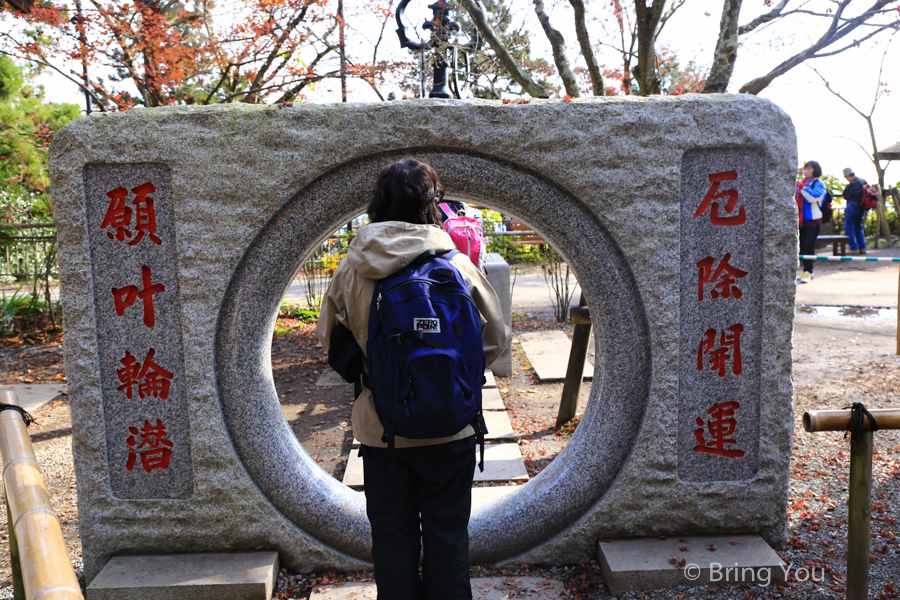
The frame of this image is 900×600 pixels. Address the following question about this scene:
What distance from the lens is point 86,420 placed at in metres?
2.76

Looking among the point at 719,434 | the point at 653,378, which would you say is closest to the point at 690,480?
the point at 719,434

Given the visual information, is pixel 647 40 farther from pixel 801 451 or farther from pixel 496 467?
pixel 496 467

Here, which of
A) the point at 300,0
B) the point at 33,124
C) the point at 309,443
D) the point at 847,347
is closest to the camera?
the point at 309,443

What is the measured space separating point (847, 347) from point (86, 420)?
701cm

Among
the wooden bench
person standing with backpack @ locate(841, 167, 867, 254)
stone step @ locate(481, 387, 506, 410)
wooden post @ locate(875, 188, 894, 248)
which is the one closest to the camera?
stone step @ locate(481, 387, 506, 410)

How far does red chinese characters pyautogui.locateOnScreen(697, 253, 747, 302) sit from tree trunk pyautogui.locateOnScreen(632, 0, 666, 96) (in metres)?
3.84

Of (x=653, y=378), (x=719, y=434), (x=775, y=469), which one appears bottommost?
(x=775, y=469)

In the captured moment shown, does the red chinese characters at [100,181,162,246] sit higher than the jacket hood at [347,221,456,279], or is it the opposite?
the red chinese characters at [100,181,162,246]

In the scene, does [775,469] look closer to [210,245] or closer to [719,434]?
[719,434]

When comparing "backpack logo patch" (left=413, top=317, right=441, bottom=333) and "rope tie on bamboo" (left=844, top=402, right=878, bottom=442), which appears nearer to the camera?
"backpack logo patch" (left=413, top=317, right=441, bottom=333)

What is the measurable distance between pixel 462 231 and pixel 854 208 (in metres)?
12.0

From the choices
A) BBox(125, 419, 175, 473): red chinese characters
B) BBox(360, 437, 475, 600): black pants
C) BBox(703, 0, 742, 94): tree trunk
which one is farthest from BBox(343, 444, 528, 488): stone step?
BBox(703, 0, 742, 94): tree trunk

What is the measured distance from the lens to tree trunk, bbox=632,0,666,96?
5613 millimetres

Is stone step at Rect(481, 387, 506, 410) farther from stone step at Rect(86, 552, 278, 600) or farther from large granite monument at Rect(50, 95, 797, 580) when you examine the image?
stone step at Rect(86, 552, 278, 600)
